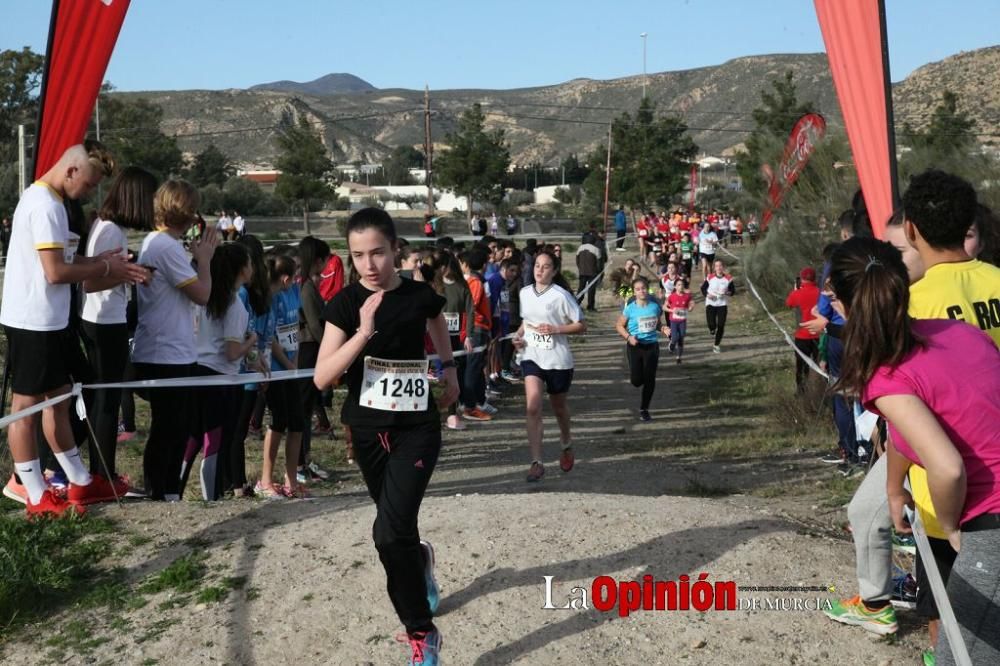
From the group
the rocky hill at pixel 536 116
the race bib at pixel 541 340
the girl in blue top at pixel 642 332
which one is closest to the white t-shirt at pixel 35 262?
the race bib at pixel 541 340

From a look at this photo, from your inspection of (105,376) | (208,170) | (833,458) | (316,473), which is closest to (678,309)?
(833,458)

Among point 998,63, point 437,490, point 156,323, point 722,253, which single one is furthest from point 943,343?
point 998,63

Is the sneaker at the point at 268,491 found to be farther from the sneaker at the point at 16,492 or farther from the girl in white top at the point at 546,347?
the girl in white top at the point at 546,347

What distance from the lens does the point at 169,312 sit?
266 inches

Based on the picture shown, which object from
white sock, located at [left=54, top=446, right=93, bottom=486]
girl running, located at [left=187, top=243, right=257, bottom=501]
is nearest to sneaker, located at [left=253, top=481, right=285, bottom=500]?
girl running, located at [left=187, top=243, right=257, bottom=501]

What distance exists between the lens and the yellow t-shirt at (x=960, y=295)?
3.93 meters

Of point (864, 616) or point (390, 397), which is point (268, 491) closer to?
point (390, 397)

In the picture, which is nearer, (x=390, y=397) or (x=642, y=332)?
(x=390, y=397)

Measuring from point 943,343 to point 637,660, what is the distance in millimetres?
2212

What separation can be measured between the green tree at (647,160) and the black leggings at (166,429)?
191 ft

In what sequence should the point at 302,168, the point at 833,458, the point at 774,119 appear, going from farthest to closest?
the point at 302,168 → the point at 774,119 → the point at 833,458

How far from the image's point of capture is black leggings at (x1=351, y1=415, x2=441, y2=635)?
474 cm

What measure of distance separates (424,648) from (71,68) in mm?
4710

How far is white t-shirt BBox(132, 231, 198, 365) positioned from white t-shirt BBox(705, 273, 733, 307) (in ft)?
44.1
